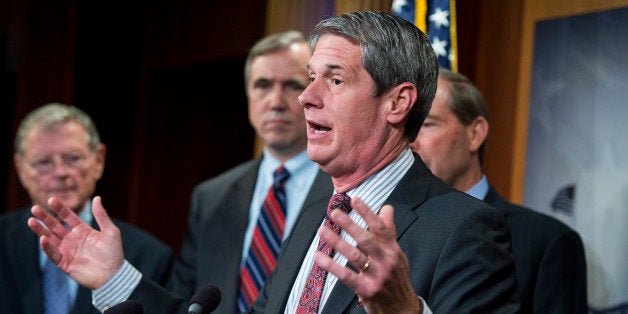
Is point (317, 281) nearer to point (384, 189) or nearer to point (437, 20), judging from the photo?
point (384, 189)

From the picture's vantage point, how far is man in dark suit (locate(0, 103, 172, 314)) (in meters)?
3.57

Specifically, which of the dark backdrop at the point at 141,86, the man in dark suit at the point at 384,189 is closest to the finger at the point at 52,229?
the man in dark suit at the point at 384,189

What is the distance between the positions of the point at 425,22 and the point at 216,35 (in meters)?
2.47

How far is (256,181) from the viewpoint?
13.1 ft

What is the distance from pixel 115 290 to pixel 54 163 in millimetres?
1473

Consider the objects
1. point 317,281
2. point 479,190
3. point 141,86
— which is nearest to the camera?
point 317,281

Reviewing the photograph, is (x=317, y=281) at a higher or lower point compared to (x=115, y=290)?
higher

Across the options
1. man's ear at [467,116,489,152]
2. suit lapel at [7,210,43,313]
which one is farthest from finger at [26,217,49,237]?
man's ear at [467,116,489,152]

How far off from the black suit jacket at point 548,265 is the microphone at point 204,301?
4.56 feet

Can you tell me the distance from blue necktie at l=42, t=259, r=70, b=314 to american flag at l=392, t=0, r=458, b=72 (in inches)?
68.5

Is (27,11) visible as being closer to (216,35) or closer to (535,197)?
(216,35)

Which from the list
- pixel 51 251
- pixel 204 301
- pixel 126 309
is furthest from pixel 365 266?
pixel 51 251

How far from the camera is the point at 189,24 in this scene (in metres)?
6.33

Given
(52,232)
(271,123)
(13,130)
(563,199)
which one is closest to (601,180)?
(563,199)
